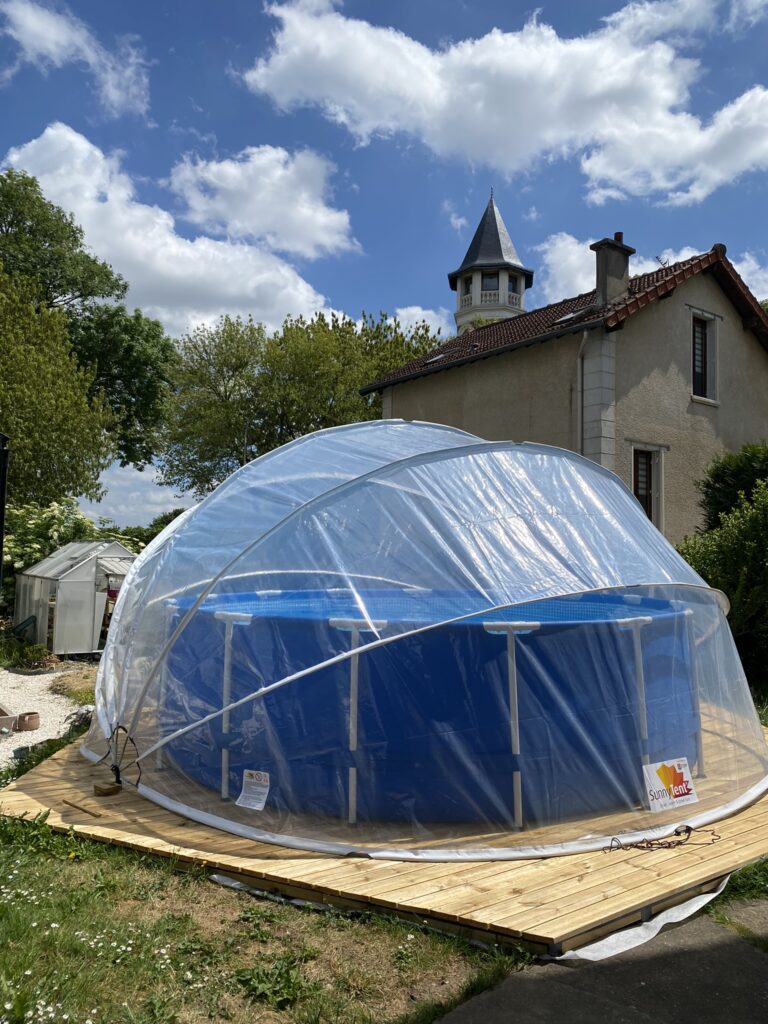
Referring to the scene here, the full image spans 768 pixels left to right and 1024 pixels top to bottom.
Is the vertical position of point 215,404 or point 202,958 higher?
point 215,404

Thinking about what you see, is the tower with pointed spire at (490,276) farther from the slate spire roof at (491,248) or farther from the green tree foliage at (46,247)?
the green tree foliage at (46,247)

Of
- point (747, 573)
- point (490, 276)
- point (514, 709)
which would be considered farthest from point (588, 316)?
point (490, 276)

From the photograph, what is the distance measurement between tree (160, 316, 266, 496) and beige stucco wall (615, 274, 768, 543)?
14495mm

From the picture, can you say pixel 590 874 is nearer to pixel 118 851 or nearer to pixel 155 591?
pixel 118 851

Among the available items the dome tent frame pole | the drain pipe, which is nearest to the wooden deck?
the dome tent frame pole

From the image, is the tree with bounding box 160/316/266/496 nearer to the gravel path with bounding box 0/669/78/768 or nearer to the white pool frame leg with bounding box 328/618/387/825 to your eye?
the gravel path with bounding box 0/669/78/768

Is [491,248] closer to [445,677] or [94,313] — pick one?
[94,313]

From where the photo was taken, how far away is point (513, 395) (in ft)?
52.1

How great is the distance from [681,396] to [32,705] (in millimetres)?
12547

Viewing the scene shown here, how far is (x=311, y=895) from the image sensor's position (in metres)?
3.78

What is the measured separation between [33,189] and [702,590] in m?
28.5

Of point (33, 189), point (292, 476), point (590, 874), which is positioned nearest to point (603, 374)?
point (292, 476)

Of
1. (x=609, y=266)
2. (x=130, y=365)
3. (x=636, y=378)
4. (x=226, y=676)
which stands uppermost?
(x=130, y=365)

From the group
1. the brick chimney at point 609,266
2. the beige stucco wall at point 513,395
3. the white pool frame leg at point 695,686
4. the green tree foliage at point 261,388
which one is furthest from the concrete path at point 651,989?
the green tree foliage at point 261,388
